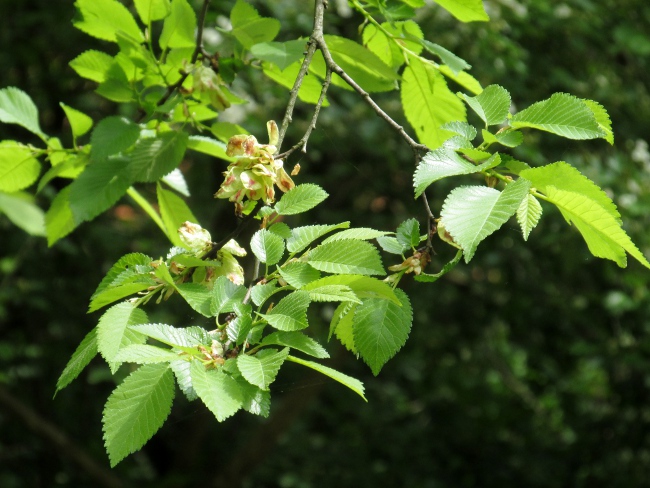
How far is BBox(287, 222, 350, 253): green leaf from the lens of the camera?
772 millimetres

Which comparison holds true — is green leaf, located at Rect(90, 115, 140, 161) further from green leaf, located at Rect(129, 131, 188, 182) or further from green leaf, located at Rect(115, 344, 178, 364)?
green leaf, located at Rect(115, 344, 178, 364)

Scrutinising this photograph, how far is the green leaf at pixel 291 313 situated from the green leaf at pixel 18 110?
2.02 feet

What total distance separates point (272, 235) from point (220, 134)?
1.39 feet

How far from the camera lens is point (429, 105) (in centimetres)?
107

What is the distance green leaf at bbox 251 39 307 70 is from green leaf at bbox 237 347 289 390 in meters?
0.34

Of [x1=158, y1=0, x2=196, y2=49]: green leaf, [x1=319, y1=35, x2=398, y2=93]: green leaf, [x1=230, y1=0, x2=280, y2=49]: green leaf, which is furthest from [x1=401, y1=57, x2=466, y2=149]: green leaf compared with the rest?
[x1=158, y1=0, x2=196, y2=49]: green leaf

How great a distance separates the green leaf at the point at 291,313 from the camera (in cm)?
67

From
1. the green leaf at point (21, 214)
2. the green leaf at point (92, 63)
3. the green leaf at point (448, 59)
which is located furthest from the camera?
the green leaf at point (21, 214)

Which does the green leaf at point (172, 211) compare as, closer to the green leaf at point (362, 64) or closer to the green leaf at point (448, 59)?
the green leaf at point (362, 64)

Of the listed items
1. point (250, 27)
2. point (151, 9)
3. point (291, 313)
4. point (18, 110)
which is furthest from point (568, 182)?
point (18, 110)

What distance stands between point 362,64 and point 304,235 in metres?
0.32

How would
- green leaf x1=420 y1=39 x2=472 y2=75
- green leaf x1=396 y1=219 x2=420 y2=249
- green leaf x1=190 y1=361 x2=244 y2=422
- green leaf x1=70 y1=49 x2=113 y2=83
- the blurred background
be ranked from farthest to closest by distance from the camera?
the blurred background, green leaf x1=70 y1=49 x2=113 y2=83, green leaf x1=420 y1=39 x2=472 y2=75, green leaf x1=396 y1=219 x2=420 y2=249, green leaf x1=190 y1=361 x2=244 y2=422

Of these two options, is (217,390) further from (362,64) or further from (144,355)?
(362,64)

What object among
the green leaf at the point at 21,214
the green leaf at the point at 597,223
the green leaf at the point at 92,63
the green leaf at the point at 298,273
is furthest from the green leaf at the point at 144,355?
the green leaf at the point at 21,214
